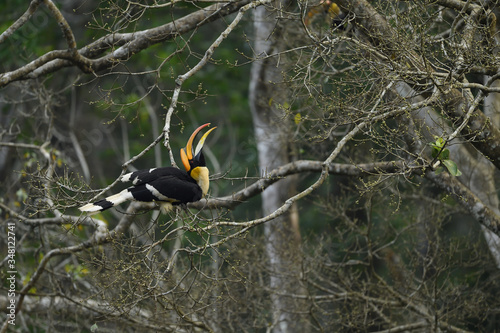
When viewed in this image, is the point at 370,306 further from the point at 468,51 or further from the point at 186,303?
the point at 468,51

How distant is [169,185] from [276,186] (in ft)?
14.3

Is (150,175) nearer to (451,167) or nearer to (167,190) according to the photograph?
(167,190)

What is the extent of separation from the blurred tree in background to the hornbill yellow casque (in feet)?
0.59

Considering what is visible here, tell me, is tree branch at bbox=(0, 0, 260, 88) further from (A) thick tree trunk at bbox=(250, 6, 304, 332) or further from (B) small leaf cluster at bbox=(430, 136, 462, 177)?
(B) small leaf cluster at bbox=(430, 136, 462, 177)

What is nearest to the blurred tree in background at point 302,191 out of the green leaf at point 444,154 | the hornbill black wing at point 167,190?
the green leaf at point 444,154

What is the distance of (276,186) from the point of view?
8828mm

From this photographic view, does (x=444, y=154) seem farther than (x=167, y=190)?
No

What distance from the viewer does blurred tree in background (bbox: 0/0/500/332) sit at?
421cm

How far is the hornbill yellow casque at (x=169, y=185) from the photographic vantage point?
455 centimetres

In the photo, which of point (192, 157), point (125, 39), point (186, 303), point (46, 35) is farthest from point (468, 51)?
point (46, 35)

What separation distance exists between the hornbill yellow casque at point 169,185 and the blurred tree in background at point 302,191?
0.59 ft

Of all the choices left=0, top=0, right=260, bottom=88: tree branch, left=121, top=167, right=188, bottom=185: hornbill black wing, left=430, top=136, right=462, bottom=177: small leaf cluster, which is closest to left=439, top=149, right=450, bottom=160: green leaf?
left=430, top=136, right=462, bottom=177: small leaf cluster

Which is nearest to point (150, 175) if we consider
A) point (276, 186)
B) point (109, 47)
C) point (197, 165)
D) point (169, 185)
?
point (169, 185)

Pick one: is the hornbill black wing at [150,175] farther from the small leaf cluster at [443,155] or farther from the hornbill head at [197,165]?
the small leaf cluster at [443,155]
